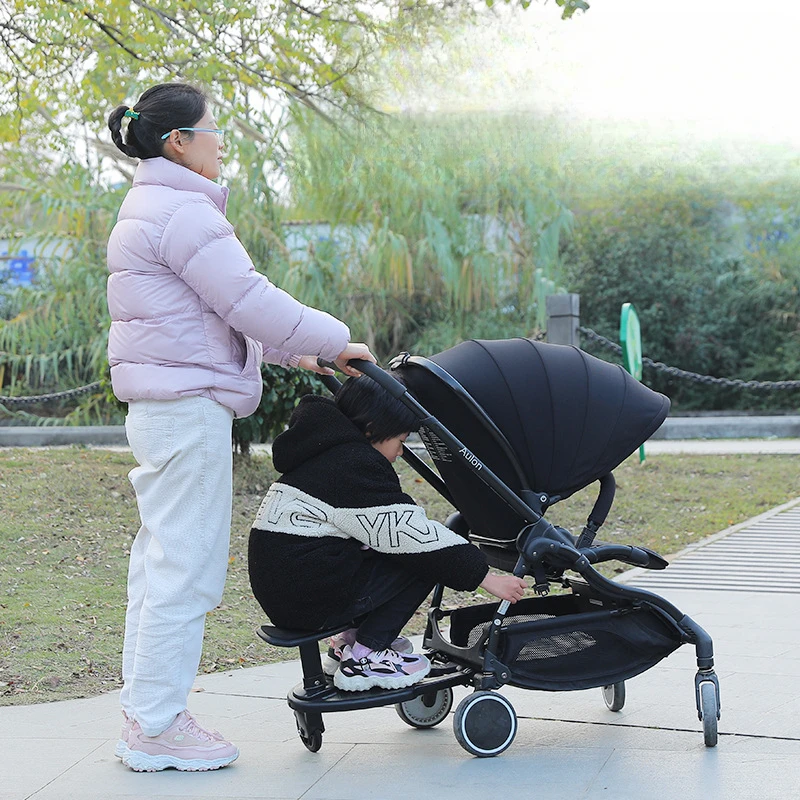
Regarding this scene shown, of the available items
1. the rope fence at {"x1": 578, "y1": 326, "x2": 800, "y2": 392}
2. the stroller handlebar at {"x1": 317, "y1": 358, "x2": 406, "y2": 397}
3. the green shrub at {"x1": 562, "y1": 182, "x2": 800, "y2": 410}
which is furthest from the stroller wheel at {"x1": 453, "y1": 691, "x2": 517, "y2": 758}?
the green shrub at {"x1": 562, "y1": 182, "x2": 800, "y2": 410}

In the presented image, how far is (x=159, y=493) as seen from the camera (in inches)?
119

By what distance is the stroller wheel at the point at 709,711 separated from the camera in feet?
10.2

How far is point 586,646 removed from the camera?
3199 millimetres

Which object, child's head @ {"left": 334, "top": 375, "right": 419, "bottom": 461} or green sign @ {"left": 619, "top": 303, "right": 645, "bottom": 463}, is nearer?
child's head @ {"left": 334, "top": 375, "right": 419, "bottom": 461}

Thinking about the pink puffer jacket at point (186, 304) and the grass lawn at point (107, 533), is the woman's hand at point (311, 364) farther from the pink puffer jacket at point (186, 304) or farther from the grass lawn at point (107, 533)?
the grass lawn at point (107, 533)

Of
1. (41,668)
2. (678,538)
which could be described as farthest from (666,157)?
(41,668)

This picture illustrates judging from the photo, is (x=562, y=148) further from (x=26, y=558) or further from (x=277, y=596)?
(x=277, y=596)

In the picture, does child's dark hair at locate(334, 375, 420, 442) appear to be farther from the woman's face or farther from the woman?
the woman's face

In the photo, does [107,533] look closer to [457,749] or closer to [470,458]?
[457,749]

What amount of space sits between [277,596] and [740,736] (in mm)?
1365

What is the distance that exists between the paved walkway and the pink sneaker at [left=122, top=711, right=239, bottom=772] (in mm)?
26

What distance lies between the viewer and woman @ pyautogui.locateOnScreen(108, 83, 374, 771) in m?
2.95

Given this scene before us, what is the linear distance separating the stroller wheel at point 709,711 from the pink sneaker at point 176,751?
1.28 m

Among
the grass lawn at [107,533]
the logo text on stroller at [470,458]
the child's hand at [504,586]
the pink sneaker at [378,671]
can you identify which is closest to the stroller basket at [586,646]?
the child's hand at [504,586]
